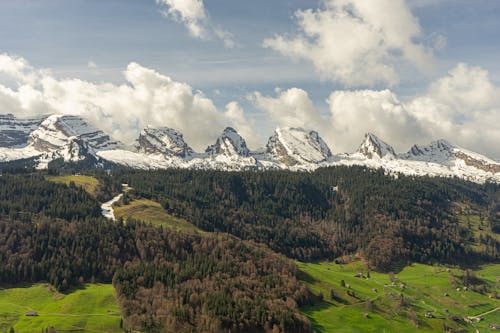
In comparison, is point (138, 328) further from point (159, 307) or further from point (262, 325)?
point (262, 325)

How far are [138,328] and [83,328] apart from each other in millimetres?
18442

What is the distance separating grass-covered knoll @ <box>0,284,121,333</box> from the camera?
16200cm

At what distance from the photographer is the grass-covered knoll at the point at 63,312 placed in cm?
16200

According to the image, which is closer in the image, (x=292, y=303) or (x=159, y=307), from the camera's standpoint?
(x=159, y=307)

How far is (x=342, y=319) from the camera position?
198 metres

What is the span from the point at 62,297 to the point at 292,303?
321 feet

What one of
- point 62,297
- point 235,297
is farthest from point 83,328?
point 235,297

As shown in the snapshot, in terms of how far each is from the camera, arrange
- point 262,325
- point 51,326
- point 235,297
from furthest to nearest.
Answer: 1. point 235,297
2. point 262,325
3. point 51,326

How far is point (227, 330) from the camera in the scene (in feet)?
557

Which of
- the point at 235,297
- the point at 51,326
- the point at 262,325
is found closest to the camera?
the point at 51,326

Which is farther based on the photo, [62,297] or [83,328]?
[62,297]

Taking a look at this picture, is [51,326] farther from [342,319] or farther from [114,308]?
[342,319]

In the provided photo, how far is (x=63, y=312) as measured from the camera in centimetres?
17775

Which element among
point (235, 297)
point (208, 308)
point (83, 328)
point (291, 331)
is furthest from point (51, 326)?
point (291, 331)
